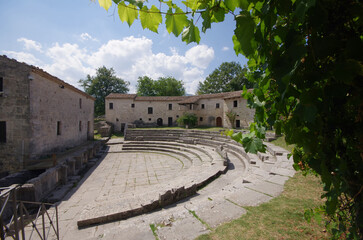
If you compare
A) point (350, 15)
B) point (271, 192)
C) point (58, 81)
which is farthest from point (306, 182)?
point (58, 81)

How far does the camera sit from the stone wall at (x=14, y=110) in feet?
33.0

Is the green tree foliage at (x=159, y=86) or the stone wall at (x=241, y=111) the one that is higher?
the green tree foliage at (x=159, y=86)

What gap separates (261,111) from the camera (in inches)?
62.8

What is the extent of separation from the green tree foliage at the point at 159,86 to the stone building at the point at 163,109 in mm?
14027

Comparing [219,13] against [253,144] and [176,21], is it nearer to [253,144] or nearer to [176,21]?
[176,21]

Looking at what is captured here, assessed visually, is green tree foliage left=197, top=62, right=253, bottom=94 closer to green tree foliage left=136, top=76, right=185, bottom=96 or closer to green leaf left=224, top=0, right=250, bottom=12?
green tree foliage left=136, top=76, right=185, bottom=96

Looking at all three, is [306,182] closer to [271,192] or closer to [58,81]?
[271,192]

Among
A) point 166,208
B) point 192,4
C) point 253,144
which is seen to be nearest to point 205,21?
point 192,4

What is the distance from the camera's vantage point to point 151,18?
133 cm

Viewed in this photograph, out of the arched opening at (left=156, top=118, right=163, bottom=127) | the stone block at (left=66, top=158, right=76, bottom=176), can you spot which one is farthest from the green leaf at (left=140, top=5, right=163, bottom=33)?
the arched opening at (left=156, top=118, right=163, bottom=127)

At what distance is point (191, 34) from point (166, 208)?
479 cm

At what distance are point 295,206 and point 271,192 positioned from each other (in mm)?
890

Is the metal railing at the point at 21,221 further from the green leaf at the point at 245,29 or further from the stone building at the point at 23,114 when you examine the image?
the stone building at the point at 23,114

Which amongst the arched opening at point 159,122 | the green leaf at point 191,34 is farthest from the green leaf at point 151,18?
the arched opening at point 159,122
